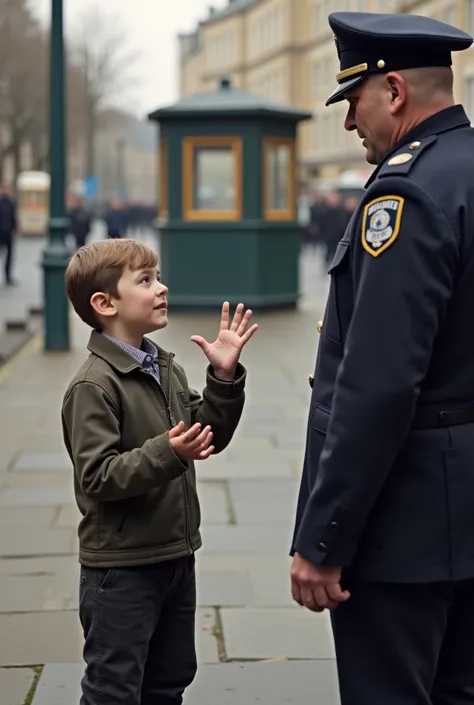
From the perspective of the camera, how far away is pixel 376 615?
2.56 meters

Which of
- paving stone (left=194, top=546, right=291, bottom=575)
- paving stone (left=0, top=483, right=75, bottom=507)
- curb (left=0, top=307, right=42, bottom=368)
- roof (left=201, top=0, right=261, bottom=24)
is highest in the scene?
roof (left=201, top=0, right=261, bottom=24)

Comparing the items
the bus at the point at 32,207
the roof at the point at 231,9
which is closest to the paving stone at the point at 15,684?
the bus at the point at 32,207

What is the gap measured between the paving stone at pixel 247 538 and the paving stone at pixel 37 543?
1.91ft

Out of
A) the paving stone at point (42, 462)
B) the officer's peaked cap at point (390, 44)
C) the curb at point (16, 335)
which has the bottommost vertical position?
the paving stone at point (42, 462)

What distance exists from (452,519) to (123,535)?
0.80 metres

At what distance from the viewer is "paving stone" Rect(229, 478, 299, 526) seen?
6.13 meters

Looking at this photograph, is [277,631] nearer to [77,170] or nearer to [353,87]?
[353,87]

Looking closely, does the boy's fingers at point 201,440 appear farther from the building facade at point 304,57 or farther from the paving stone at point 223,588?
the building facade at point 304,57

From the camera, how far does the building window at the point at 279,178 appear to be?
639 inches

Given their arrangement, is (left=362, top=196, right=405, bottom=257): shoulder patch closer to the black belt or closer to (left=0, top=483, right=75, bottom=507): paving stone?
the black belt

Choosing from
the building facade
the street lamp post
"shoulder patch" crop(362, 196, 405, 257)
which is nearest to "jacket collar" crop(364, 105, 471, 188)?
"shoulder patch" crop(362, 196, 405, 257)

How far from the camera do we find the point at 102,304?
3049 millimetres

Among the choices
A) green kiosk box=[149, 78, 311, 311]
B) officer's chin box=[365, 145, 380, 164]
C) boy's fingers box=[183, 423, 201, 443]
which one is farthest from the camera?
green kiosk box=[149, 78, 311, 311]

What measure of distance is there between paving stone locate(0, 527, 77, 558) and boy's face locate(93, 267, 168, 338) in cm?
263
